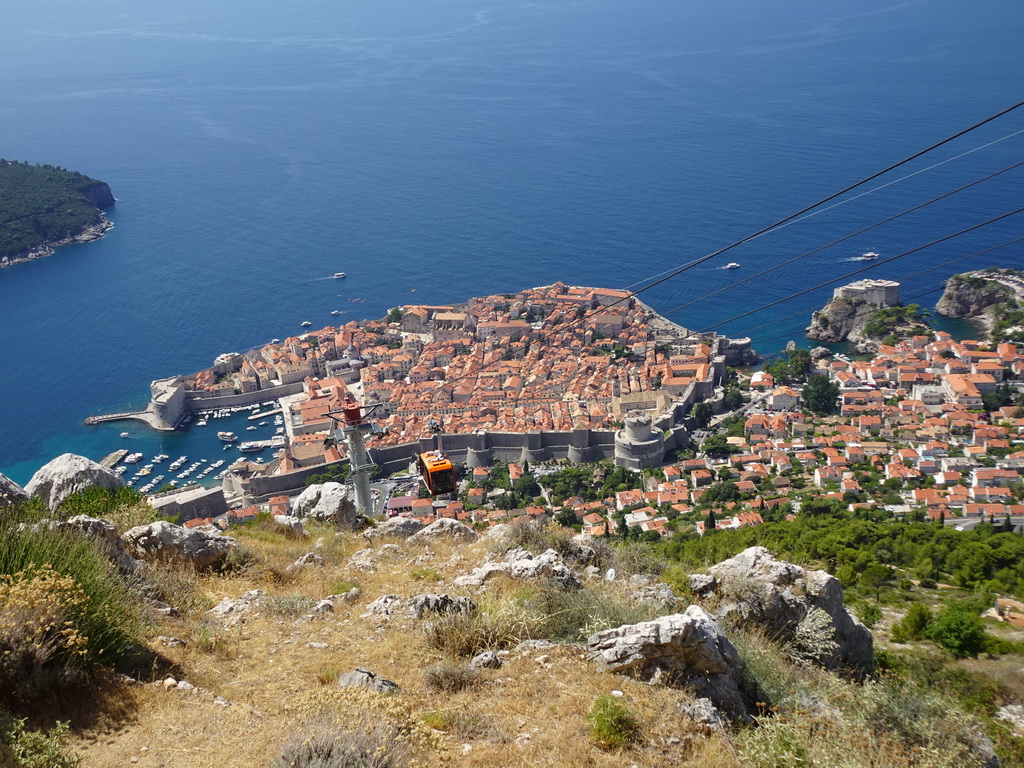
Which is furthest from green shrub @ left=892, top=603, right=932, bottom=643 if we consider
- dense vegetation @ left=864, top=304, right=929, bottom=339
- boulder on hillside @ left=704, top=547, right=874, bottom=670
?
dense vegetation @ left=864, top=304, right=929, bottom=339

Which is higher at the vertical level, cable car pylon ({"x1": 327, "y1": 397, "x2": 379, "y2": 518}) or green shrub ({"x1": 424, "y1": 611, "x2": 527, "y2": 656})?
green shrub ({"x1": 424, "y1": 611, "x2": 527, "y2": 656})

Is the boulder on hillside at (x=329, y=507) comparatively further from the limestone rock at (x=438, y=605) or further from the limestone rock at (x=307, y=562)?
the limestone rock at (x=438, y=605)

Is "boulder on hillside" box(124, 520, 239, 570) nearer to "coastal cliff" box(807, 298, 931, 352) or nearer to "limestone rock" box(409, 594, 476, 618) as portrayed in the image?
"limestone rock" box(409, 594, 476, 618)

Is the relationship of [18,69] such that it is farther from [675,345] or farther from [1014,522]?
[1014,522]

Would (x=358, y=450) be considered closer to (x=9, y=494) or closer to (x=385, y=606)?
(x=385, y=606)

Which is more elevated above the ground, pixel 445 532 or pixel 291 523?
pixel 291 523

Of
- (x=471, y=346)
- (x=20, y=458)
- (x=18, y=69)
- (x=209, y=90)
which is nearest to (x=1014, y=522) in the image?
(x=471, y=346)

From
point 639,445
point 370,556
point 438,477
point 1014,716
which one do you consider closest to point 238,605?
point 370,556
